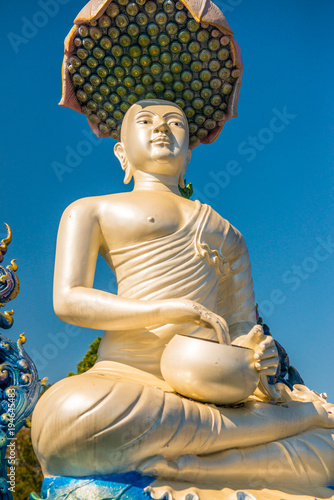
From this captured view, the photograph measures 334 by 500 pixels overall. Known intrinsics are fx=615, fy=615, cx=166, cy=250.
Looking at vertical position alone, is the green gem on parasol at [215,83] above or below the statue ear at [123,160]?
above

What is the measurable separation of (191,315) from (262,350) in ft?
1.67

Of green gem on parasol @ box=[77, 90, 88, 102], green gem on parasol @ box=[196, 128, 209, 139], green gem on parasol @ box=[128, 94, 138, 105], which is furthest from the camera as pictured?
green gem on parasol @ box=[196, 128, 209, 139]

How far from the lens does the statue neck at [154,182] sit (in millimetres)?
5184

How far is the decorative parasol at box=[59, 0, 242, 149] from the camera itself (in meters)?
5.12

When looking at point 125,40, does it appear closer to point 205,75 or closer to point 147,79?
point 147,79

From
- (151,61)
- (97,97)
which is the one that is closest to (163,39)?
(151,61)

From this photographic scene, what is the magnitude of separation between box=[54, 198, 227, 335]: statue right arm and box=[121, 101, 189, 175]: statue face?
35.4 inches

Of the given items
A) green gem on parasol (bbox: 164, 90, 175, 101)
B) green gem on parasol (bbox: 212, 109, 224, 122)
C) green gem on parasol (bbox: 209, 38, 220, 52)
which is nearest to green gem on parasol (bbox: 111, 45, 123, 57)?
green gem on parasol (bbox: 164, 90, 175, 101)

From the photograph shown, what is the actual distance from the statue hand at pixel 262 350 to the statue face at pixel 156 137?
5.87 ft

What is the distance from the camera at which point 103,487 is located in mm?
3428

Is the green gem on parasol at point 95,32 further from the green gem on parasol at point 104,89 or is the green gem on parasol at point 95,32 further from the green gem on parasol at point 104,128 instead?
the green gem on parasol at point 104,128

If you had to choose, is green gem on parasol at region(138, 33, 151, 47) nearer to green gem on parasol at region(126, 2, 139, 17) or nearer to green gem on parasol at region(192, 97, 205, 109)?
green gem on parasol at region(126, 2, 139, 17)

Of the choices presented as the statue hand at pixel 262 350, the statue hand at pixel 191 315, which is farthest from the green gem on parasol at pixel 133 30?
the statue hand at pixel 262 350

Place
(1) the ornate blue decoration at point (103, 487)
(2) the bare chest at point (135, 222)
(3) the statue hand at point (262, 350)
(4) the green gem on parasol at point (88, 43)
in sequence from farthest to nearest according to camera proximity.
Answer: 1. (4) the green gem on parasol at point (88, 43)
2. (2) the bare chest at point (135, 222)
3. (3) the statue hand at point (262, 350)
4. (1) the ornate blue decoration at point (103, 487)
